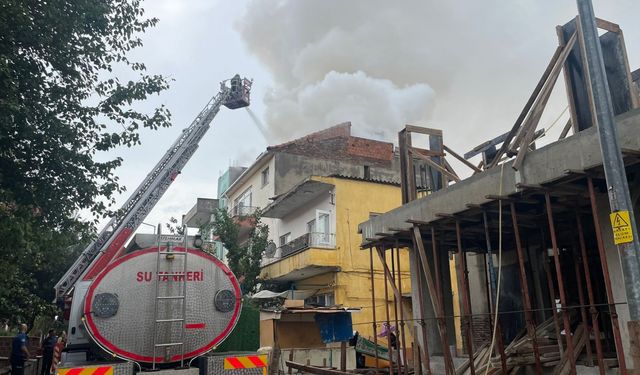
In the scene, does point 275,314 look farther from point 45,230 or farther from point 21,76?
point 21,76

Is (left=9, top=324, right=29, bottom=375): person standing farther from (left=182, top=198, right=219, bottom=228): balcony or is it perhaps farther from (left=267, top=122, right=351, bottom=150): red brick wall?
(left=182, top=198, right=219, bottom=228): balcony

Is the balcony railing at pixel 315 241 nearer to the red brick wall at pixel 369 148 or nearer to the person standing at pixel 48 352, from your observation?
the red brick wall at pixel 369 148

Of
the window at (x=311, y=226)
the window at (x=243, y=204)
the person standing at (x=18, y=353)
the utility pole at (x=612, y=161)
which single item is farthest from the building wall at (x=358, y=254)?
the utility pole at (x=612, y=161)

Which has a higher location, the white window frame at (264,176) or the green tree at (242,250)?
the white window frame at (264,176)

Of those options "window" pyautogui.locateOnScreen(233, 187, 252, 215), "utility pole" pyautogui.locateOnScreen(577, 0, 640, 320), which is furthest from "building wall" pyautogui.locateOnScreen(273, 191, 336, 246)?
"utility pole" pyautogui.locateOnScreen(577, 0, 640, 320)

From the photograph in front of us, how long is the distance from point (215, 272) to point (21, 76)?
4.92 metres

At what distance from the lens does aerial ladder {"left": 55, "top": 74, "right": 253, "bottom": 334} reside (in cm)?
1094

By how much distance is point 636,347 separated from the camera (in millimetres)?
5355

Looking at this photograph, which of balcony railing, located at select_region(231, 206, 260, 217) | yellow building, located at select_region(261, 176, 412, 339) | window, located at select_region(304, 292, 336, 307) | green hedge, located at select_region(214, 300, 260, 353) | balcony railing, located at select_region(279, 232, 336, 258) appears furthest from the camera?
balcony railing, located at select_region(231, 206, 260, 217)

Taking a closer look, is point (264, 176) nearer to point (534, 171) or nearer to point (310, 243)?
point (310, 243)

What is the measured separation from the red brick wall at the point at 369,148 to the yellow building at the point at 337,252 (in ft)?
20.3

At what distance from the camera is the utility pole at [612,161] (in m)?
5.30

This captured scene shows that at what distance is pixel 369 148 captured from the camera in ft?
96.3

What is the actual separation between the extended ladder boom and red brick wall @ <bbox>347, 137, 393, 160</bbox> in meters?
9.19
